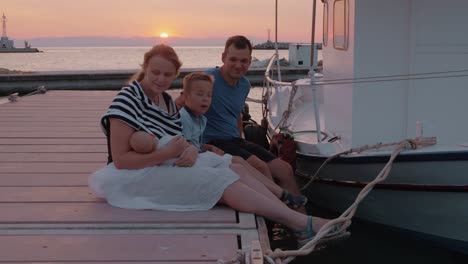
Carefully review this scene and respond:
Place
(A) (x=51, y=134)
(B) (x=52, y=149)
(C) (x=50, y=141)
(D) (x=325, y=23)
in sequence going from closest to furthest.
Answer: (B) (x=52, y=149) < (C) (x=50, y=141) < (A) (x=51, y=134) < (D) (x=325, y=23)

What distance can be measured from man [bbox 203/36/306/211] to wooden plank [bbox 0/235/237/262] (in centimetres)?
191

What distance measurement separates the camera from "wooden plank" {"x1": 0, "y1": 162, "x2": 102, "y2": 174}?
5.62 metres

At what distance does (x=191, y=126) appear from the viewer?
488 cm

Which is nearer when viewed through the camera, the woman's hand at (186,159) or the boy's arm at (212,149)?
the woman's hand at (186,159)

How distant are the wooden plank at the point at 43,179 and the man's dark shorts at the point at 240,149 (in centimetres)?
124

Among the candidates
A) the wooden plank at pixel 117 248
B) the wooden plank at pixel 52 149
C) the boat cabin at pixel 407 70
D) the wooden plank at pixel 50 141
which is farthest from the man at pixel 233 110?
the wooden plank at pixel 50 141

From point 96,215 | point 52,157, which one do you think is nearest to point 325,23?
point 52,157

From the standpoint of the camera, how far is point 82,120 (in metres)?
9.22

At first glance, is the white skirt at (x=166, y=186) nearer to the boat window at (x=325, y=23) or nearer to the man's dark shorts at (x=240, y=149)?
the man's dark shorts at (x=240, y=149)

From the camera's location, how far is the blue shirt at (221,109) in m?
5.75

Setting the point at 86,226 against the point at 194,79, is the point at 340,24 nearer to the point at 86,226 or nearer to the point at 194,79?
the point at 194,79

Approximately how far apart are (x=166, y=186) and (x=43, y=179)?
5.05 ft

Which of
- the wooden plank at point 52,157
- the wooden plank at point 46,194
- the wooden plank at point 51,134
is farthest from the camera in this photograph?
the wooden plank at point 51,134

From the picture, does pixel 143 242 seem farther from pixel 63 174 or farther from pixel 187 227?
pixel 63 174
